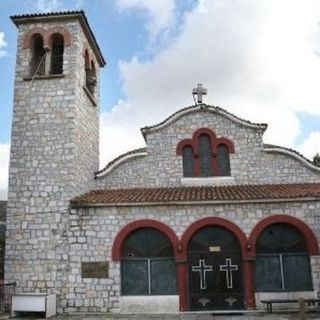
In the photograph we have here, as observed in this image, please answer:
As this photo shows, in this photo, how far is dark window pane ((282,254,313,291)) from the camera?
12.4 metres

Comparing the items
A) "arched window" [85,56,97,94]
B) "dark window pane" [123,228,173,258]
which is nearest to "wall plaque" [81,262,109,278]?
"dark window pane" [123,228,173,258]

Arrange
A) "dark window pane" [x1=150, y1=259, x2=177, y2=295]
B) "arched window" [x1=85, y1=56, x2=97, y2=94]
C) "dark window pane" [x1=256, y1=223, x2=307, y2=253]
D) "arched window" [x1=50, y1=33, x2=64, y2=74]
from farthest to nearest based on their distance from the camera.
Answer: "arched window" [x1=85, y1=56, x2=97, y2=94]
"arched window" [x1=50, y1=33, x2=64, y2=74]
"dark window pane" [x1=256, y1=223, x2=307, y2=253]
"dark window pane" [x1=150, y1=259, x2=177, y2=295]

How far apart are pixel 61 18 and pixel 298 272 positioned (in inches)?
468

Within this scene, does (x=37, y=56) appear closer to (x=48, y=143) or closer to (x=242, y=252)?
(x=48, y=143)

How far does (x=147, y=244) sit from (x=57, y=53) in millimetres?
7911

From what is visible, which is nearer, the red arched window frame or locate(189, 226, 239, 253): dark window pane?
locate(189, 226, 239, 253): dark window pane

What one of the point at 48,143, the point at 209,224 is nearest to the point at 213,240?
the point at 209,224

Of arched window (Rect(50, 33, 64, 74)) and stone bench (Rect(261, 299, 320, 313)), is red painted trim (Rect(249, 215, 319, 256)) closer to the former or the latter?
stone bench (Rect(261, 299, 320, 313))

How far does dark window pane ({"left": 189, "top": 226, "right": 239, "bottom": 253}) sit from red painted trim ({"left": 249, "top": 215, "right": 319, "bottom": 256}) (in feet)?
1.93

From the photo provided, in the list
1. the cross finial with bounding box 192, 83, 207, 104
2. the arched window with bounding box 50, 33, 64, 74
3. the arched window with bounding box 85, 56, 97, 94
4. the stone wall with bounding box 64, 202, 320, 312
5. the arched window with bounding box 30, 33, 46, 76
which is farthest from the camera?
the cross finial with bounding box 192, 83, 207, 104

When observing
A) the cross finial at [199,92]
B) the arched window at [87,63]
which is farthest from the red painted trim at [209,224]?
the arched window at [87,63]

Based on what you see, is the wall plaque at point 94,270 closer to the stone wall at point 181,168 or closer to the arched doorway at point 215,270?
the arched doorway at point 215,270

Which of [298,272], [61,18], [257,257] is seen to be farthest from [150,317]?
Result: [61,18]

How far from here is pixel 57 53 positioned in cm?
1538
